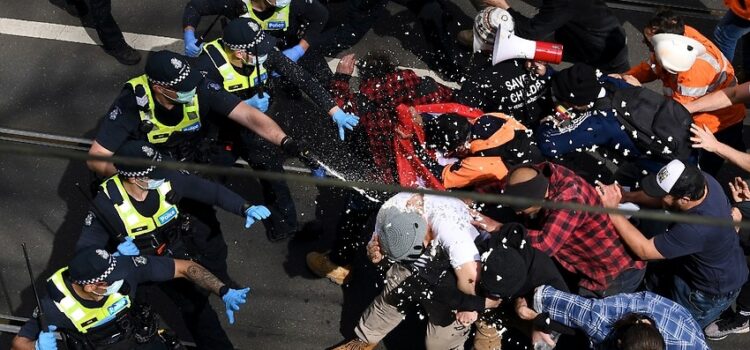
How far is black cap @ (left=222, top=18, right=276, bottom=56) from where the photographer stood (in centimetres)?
533

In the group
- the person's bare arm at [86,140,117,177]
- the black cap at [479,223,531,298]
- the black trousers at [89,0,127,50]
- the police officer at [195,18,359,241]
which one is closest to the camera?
the black cap at [479,223,531,298]

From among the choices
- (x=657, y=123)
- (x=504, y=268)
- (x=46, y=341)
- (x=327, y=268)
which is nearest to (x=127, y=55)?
(x=327, y=268)

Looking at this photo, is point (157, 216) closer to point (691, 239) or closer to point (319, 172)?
point (319, 172)

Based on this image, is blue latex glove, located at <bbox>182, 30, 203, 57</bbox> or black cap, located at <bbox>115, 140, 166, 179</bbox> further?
blue latex glove, located at <bbox>182, 30, 203, 57</bbox>

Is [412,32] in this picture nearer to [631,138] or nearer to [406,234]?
[631,138]

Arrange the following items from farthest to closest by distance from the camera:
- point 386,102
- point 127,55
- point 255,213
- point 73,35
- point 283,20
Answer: point 73,35, point 127,55, point 283,20, point 386,102, point 255,213

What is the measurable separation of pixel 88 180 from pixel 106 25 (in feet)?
4.00

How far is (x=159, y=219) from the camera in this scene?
4906 mm

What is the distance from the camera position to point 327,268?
5.86m

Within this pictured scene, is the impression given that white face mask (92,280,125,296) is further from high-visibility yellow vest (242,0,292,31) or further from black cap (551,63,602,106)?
black cap (551,63,602,106)

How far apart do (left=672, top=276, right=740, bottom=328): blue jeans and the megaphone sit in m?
1.59

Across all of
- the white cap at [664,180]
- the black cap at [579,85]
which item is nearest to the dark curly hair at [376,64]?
the black cap at [579,85]

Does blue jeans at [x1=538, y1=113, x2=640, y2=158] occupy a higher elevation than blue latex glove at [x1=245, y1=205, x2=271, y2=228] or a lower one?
higher

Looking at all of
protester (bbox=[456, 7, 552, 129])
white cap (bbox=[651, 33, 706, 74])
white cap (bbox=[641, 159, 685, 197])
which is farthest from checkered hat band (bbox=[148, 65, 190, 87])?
white cap (bbox=[651, 33, 706, 74])
